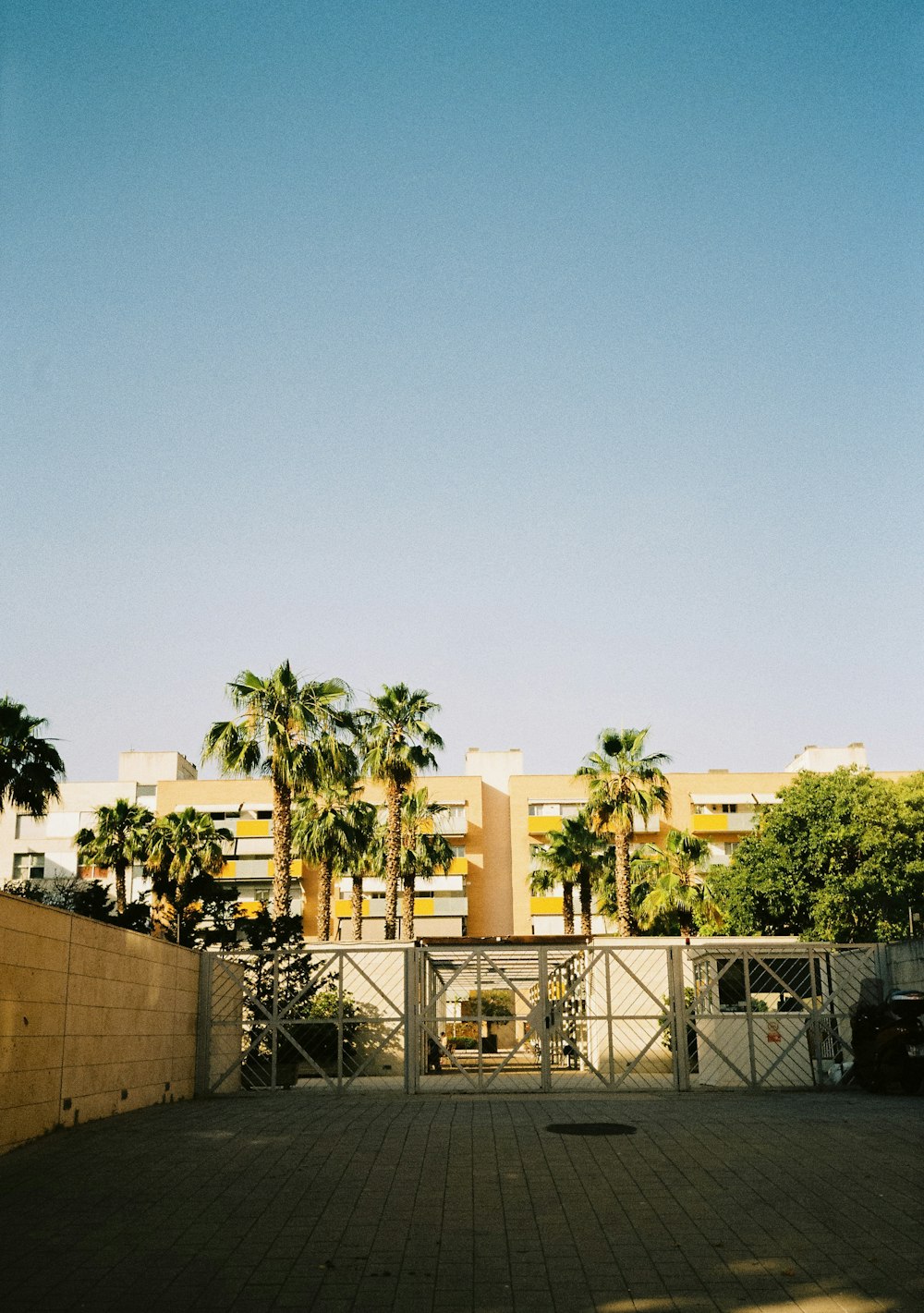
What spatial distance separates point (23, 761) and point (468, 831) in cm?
Answer: 3810

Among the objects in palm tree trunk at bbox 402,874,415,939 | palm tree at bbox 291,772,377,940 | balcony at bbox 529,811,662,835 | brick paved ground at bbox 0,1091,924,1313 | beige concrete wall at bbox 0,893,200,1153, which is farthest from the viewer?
balcony at bbox 529,811,662,835

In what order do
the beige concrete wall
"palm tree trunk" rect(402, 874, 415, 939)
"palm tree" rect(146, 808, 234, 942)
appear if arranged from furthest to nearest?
1. "palm tree trunk" rect(402, 874, 415, 939)
2. "palm tree" rect(146, 808, 234, 942)
3. the beige concrete wall

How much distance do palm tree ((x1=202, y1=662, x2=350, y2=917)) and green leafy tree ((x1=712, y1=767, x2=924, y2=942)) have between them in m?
16.1

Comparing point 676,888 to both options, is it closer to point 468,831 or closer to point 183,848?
point 183,848

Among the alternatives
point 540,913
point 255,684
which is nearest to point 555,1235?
point 255,684

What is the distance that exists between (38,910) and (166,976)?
5057mm

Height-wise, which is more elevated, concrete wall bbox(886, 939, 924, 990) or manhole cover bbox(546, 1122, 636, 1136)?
concrete wall bbox(886, 939, 924, 990)

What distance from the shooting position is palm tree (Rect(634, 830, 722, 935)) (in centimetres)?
4388

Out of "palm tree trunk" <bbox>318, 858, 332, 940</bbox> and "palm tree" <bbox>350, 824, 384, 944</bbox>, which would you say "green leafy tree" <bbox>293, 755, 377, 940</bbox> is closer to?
"palm tree trunk" <bbox>318, 858, 332, 940</bbox>

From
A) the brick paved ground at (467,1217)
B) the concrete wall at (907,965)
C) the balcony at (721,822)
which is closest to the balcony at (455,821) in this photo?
the balcony at (721,822)

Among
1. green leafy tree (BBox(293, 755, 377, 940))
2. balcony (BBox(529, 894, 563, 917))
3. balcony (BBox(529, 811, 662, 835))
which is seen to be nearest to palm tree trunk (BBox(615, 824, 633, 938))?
green leafy tree (BBox(293, 755, 377, 940))

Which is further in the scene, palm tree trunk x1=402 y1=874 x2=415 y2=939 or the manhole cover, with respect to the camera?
palm tree trunk x1=402 y1=874 x2=415 y2=939

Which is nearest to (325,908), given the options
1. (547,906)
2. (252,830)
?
(252,830)

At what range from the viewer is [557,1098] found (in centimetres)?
1582
